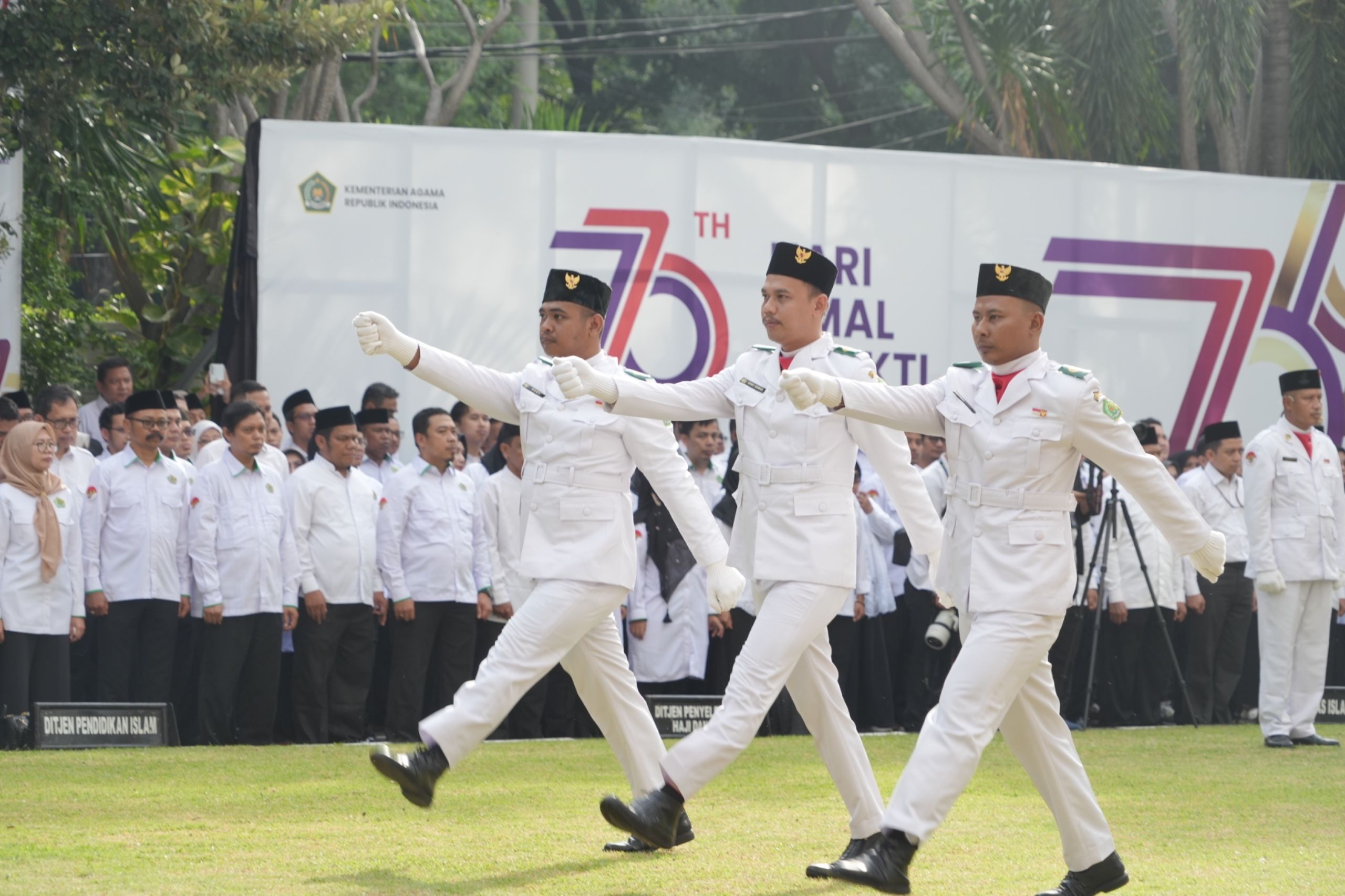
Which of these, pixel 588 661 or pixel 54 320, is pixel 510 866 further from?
pixel 54 320

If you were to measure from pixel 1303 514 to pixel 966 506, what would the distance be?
5.61 metres

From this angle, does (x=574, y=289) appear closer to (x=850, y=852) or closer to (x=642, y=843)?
(x=642, y=843)

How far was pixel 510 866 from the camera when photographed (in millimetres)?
6035

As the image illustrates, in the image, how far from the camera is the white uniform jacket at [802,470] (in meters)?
6.27

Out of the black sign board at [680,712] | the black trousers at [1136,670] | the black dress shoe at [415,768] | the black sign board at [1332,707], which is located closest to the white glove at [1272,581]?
the black sign board at [1332,707]

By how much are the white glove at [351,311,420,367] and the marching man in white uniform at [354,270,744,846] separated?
0.06 metres

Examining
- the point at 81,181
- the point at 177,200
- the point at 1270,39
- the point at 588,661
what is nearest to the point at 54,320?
the point at 81,181

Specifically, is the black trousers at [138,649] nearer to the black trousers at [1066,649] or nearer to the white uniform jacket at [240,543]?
the white uniform jacket at [240,543]

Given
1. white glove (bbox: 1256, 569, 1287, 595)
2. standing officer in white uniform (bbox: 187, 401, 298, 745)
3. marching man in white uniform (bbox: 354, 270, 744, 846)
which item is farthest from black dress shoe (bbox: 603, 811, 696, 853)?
white glove (bbox: 1256, 569, 1287, 595)

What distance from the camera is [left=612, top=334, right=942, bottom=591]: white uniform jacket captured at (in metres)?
6.27

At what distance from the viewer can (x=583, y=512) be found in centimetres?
659

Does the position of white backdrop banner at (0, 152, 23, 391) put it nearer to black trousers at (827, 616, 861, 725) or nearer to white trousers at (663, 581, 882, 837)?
black trousers at (827, 616, 861, 725)

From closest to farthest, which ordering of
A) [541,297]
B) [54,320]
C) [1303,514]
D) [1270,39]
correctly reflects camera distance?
[1303,514] → [541,297] → [54,320] → [1270,39]

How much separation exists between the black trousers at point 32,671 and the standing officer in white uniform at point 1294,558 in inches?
267
